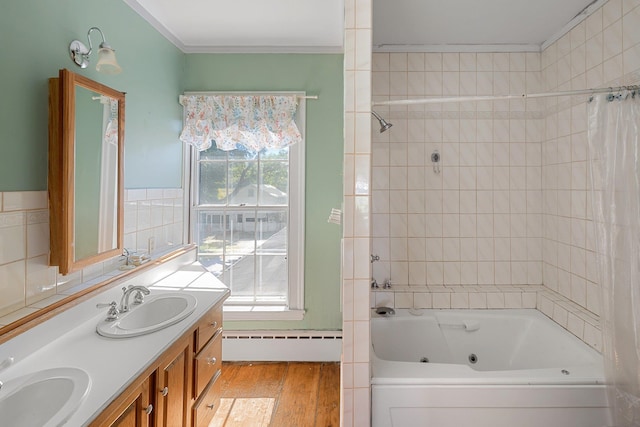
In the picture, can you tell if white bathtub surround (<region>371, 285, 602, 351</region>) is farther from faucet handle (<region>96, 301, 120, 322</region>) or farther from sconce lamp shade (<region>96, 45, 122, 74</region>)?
sconce lamp shade (<region>96, 45, 122, 74</region>)

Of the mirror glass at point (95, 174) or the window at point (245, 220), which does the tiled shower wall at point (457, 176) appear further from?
the mirror glass at point (95, 174)

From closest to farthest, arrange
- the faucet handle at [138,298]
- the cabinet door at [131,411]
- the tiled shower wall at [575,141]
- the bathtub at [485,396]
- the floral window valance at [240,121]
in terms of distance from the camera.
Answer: the cabinet door at [131,411] → the bathtub at [485,396] → the faucet handle at [138,298] → the tiled shower wall at [575,141] → the floral window valance at [240,121]

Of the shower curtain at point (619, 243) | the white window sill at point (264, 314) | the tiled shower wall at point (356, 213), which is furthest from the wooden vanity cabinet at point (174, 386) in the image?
the shower curtain at point (619, 243)

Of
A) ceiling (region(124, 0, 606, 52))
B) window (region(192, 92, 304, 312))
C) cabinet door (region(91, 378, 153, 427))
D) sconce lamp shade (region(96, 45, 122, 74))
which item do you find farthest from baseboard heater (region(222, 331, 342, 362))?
ceiling (region(124, 0, 606, 52))

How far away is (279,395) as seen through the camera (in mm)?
2227

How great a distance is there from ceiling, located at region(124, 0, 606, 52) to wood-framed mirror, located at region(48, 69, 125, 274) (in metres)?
0.86

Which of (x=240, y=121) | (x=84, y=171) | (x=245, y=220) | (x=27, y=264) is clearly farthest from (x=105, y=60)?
(x=245, y=220)

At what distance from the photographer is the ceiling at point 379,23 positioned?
191 centimetres

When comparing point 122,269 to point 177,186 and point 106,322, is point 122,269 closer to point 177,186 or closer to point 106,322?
point 106,322

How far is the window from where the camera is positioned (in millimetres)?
2727

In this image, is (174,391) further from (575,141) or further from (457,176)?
(575,141)

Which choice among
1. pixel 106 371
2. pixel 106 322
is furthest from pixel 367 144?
pixel 106 322

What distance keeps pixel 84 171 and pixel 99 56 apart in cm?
55

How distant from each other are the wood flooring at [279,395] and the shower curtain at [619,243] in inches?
56.4
